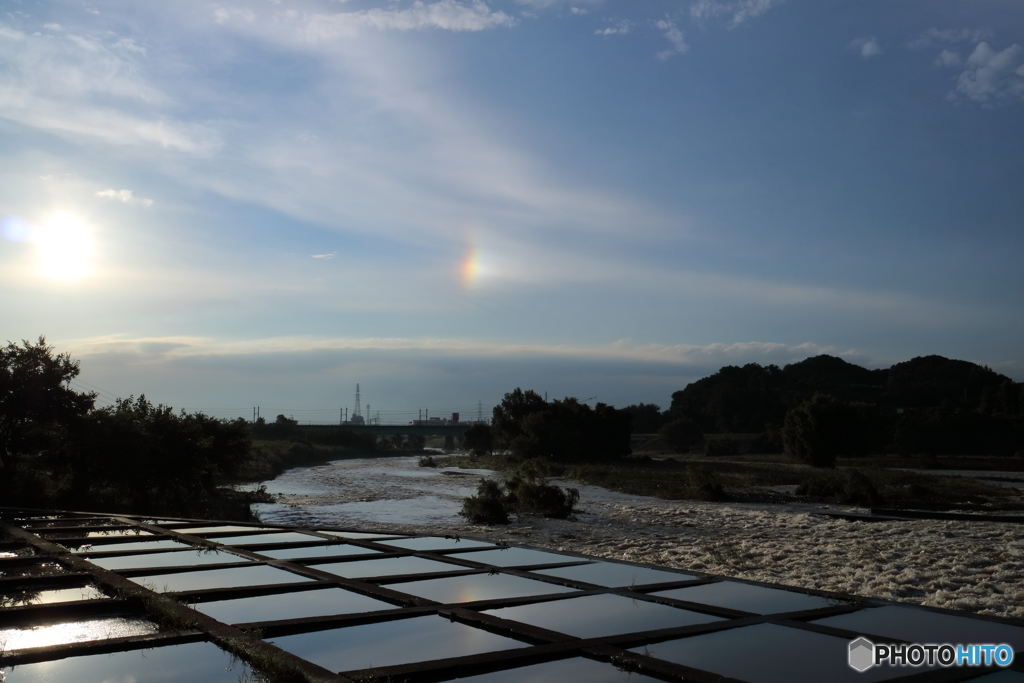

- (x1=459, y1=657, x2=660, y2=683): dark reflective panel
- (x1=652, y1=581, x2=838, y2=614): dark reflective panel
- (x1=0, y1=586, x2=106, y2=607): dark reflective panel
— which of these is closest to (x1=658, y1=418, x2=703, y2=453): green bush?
(x1=652, y1=581, x2=838, y2=614): dark reflective panel

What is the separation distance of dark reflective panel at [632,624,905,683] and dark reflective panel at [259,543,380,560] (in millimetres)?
8513

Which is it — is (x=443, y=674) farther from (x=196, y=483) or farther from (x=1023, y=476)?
(x=1023, y=476)

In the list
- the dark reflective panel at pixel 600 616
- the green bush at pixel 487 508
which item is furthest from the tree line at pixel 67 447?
the dark reflective panel at pixel 600 616

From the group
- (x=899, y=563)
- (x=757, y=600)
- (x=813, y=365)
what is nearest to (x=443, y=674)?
(x=757, y=600)

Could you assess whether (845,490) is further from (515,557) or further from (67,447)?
(67,447)

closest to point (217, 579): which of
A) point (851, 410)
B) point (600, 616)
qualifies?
point (600, 616)

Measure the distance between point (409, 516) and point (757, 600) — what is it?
93.1 feet

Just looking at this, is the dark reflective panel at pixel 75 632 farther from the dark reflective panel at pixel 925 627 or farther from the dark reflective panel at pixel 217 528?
the dark reflective panel at pixel 217 528

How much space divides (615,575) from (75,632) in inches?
317

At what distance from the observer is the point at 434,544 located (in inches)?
664

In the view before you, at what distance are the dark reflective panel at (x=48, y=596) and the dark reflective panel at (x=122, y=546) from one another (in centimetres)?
438

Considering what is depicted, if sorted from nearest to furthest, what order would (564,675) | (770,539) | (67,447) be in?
(564,675)
(770,539)
(67,447)

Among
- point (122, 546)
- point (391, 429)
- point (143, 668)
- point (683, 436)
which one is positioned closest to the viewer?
point (143, 668)

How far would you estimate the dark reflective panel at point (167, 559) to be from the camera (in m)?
12.5
